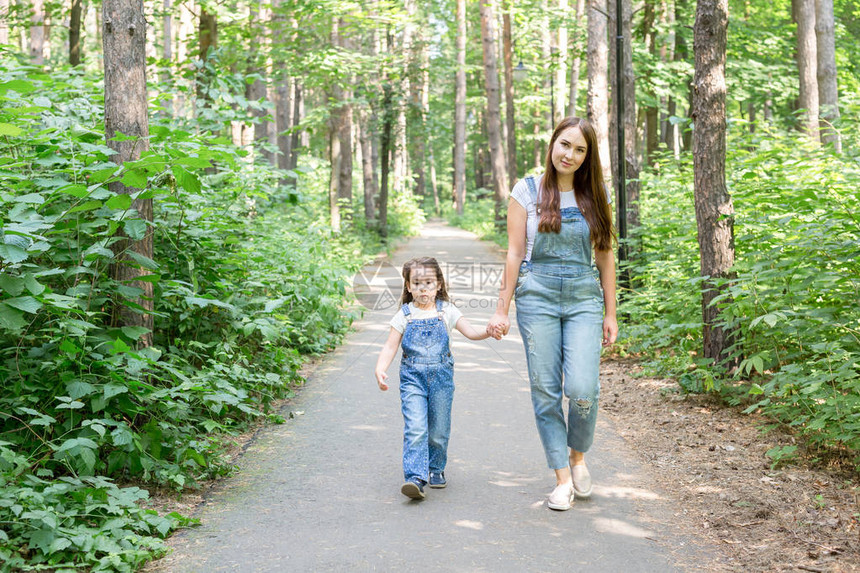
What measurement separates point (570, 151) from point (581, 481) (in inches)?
76.8

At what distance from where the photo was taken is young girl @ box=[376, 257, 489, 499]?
14.9 feet

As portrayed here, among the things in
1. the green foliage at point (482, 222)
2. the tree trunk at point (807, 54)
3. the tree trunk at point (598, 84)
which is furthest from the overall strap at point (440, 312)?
the green foliage at point (482, 222)

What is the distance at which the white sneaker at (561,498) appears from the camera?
4.26m

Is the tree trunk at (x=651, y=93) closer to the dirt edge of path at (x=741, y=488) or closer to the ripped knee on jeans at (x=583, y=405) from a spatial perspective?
the dirt edge of path at (x=741, y=488)

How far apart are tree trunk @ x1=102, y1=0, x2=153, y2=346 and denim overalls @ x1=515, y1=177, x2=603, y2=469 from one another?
2585 mm

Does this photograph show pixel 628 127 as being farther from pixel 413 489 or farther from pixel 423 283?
pixel 413 489

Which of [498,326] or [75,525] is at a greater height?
[498,326]

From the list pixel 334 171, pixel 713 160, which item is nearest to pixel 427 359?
pixel 713 160

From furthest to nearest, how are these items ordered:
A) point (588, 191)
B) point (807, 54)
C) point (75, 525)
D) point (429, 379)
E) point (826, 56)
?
point (826, 56) < point (807, 54) < point (429, 379) < point (588, 191) < point (75, 525)

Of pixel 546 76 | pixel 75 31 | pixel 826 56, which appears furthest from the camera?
pixel 546 76

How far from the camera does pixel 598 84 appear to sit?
12.6m

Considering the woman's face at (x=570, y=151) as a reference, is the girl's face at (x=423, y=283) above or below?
below

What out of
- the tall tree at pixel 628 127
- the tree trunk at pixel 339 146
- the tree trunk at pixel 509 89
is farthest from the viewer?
the tree trunk at pixel 509 89

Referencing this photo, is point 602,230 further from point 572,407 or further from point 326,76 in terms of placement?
point 326,76
